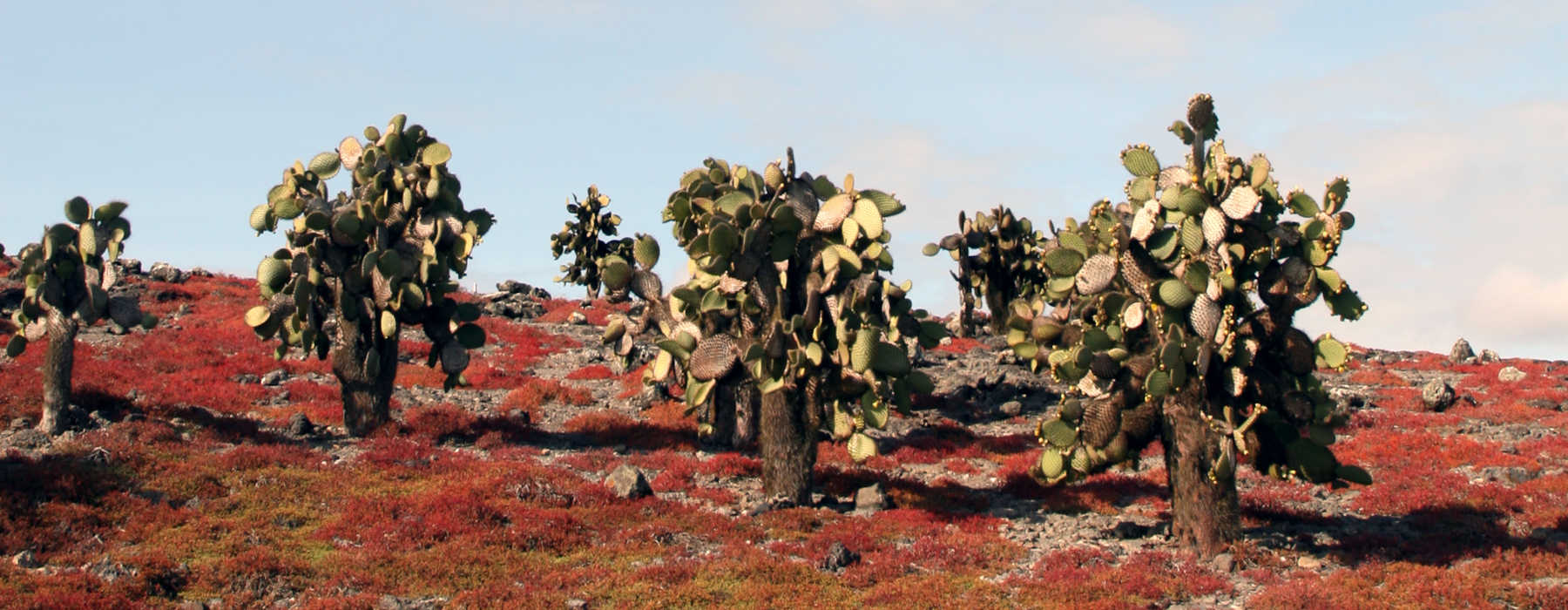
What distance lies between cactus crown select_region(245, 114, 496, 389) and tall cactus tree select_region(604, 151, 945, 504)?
6266mm

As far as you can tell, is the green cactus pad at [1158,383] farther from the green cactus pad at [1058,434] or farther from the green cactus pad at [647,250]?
the green cactus pad at [647,250]

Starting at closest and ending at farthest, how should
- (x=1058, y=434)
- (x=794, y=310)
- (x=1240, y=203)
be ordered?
(x=1240, y=203)
(x=1058, y=434)
(x=794, y=310)

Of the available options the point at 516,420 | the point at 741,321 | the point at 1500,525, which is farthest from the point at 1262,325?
the point at 516,420

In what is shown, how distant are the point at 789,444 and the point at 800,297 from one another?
7.73ft

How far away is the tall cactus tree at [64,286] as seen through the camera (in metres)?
21.6

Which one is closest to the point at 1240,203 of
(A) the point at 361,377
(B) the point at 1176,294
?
(B) the point at 1176,294

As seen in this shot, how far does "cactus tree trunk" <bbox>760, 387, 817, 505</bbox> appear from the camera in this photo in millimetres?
18984

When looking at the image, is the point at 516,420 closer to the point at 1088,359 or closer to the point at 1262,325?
the point at 1088,359

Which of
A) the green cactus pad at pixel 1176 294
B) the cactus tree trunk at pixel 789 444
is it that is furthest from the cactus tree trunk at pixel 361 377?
the green cactus pad at pixel 1176 294

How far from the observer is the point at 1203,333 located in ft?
49.5

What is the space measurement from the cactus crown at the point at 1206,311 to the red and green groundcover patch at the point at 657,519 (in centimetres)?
164

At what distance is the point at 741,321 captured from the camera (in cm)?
1911

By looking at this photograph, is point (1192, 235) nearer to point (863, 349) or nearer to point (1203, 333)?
point (1203, 333)

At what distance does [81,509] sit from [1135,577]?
14.1 meters
